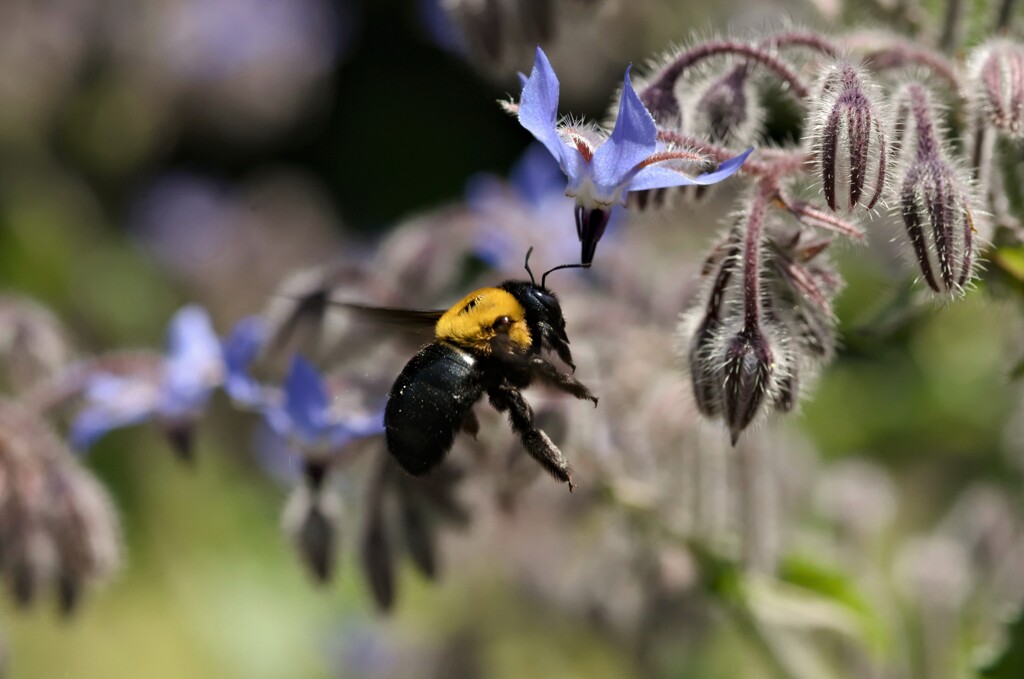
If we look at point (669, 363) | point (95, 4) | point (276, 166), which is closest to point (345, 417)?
point (669, 363)

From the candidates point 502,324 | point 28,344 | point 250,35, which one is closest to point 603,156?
point 502,324

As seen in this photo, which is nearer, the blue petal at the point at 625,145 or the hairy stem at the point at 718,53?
the blue petal at the point at 625,145

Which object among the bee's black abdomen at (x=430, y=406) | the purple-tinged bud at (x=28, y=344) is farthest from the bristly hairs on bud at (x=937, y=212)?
the purple-tinged bud at (x=28, y=344)

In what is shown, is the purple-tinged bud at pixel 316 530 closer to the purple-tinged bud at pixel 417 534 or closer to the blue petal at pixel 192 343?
the purple-tinged bud at pixel 417 534

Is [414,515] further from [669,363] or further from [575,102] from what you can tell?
[575,102]

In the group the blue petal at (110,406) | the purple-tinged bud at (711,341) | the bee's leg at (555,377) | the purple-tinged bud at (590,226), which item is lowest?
the blue petal at (110,406)

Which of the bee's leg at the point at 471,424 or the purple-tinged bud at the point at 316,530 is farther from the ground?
the bee's leg at the point at 471,424

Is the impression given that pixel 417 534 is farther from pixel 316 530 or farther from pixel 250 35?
pixel 250 35

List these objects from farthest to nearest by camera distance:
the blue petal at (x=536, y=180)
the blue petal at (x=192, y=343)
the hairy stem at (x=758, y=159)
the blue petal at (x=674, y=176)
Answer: the blue petal at (x=536, y=180) < the blue petal at (x=192, y=343) < the hairy stem at (x=758, y=159) < the blue petal at (x=674, y=176)
